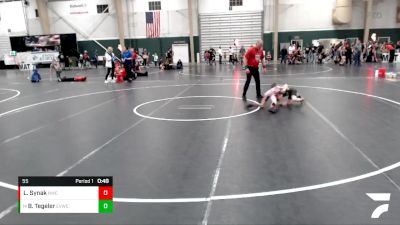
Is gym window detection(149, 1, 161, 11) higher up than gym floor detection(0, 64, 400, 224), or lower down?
higher up

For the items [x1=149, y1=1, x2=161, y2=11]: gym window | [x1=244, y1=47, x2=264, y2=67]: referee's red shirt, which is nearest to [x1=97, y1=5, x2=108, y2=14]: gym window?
[x1=149, y1=1, x2=161, y2=11]: gym window

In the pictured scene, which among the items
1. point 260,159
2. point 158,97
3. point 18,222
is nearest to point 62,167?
point 18,222

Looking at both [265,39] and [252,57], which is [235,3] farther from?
[252,57]

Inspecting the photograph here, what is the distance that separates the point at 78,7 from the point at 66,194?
36.2 meters

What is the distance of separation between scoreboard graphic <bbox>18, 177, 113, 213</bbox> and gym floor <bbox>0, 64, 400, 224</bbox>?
697mm

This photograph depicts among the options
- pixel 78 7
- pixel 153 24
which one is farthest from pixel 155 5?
pixel 78 7

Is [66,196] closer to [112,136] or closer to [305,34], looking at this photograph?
[112,136]

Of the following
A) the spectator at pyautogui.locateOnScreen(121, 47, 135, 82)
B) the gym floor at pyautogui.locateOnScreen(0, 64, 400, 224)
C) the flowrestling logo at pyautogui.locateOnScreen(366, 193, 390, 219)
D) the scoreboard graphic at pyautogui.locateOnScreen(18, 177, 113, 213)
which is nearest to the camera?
the scoreboard graphic at pyautogui.locateOnScreen(18, 177, 113, 213)

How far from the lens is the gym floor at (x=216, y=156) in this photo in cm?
424

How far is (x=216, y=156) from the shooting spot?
621cm

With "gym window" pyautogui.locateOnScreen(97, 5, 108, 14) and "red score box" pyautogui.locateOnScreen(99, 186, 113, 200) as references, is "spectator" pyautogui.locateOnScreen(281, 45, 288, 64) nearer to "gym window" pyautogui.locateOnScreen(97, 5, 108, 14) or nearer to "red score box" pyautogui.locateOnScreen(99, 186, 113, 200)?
"gym window" pyautogui.locateOnScreen(97, 5, 108, 14)

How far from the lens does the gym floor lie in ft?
13.9

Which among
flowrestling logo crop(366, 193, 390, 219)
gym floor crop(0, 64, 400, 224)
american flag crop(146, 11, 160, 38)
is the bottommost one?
flowrestling logo crop(366, 193, 390, 219)

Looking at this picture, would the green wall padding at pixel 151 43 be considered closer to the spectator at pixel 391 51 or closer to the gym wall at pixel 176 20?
the gym wall at pixel 176 20
